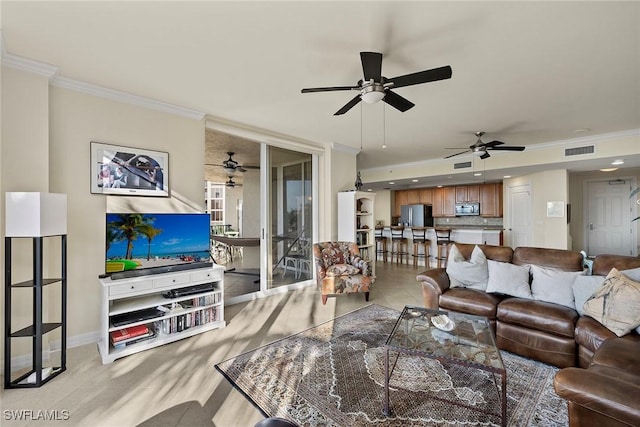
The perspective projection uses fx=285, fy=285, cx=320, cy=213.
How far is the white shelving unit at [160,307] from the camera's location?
8.45 feet

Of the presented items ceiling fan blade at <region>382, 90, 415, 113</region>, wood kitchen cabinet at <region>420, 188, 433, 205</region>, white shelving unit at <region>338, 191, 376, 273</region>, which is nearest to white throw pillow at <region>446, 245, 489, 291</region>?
ceiling fan blade at <region>382, 90, 415, 113</region>

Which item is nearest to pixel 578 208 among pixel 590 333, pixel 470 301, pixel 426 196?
pixel 426 196

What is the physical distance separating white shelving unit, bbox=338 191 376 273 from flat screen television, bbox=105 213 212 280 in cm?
265

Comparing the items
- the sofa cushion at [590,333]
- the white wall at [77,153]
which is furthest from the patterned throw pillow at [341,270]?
the sofa cushion at [590,333]

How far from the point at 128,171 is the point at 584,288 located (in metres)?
4.59

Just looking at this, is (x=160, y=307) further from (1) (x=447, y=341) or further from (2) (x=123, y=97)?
(1) (x=447, y=341)

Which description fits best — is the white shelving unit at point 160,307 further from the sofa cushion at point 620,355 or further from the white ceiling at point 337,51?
the sofa cushion at point 620,355

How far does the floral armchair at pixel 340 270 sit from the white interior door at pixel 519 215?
4.60 m

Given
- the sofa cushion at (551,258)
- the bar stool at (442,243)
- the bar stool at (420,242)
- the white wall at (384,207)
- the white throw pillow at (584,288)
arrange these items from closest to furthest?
the white throw pillow at (584,288) < the sofa cushion at (551,258) < the bar stool at (442,243) < the bar stool at (420,242) < the white wall at (384,207)

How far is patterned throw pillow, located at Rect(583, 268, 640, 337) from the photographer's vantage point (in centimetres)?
208

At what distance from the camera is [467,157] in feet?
20.2

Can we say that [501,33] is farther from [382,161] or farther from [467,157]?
[382,161]

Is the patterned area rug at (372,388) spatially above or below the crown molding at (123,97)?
Result: below

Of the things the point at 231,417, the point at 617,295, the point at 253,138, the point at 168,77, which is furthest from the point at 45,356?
the point at 617,295
